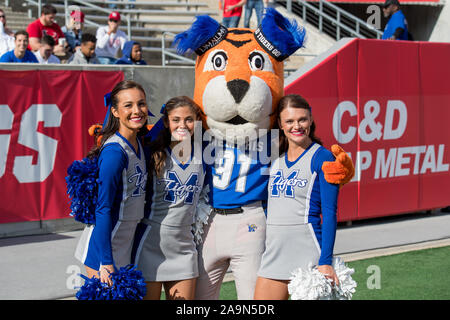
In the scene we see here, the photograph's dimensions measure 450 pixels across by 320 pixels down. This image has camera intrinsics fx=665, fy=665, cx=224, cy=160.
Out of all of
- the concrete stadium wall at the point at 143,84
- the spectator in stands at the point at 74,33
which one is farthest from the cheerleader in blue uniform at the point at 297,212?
the spectator in stands at the point at 74,33

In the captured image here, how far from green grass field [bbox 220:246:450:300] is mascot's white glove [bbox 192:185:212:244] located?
153cm

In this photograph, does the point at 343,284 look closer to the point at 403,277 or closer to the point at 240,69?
the point at 240,69

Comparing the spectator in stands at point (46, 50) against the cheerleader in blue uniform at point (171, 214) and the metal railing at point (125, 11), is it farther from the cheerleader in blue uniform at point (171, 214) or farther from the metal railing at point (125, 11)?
the cheerleader in blue uniform at point (171, 214)

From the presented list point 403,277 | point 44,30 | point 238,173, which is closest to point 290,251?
point 238,173

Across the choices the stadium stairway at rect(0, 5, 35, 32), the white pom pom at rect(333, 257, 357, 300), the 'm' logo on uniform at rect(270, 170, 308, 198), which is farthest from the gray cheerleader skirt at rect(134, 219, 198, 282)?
→ the stadium stairway at rect(0, 5, 35, 32)

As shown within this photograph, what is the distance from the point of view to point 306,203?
3.59 meters

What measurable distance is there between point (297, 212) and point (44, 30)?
7092 millimetres

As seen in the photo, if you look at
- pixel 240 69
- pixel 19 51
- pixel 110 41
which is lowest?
pixel 240 69

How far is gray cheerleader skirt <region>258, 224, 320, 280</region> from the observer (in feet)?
11.7

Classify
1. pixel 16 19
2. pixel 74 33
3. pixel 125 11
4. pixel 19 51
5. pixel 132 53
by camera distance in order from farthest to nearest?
pixel 125 11, pixel 16 19, pixel 74 33, pixel 132 53, pixel 19 51

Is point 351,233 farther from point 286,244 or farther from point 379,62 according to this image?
point 286,244

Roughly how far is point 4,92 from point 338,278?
16.2ft

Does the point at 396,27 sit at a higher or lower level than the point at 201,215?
higher

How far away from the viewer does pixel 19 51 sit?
8.11 m
